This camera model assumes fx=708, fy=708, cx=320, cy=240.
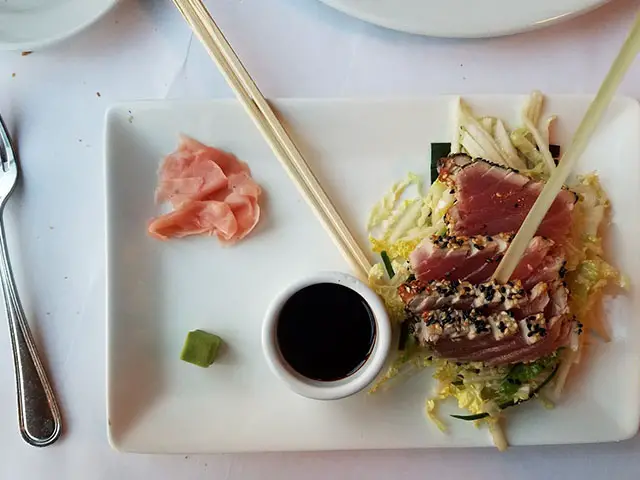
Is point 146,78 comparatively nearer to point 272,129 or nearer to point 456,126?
point 272,129

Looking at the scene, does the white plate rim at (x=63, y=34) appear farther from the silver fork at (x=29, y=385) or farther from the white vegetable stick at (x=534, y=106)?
the white vegetable stick at (x=534, y=106)

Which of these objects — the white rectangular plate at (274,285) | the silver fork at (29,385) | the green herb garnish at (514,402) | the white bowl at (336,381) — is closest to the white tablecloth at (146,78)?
the silver fork at (29,385)

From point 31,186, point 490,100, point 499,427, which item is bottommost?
point 499,427

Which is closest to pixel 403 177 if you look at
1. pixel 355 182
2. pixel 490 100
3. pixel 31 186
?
pixel 355 182

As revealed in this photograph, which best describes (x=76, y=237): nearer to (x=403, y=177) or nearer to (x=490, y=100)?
(x=403, y=177)

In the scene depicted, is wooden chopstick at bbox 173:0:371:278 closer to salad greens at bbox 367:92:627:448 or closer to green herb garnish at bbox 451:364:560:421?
salad greens at bbox 367:92:627:448
